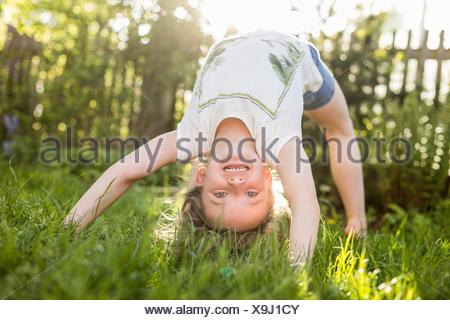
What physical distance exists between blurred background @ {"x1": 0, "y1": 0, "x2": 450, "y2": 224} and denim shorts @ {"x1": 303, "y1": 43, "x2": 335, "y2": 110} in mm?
988

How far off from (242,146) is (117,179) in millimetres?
559

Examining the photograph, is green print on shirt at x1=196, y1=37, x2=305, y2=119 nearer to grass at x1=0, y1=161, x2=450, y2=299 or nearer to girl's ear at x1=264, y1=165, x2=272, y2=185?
girl's ear at x1=264, y1=165, x2=272, y2=185

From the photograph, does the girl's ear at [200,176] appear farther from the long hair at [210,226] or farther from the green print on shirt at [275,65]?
the green print on shirt at [275,65]

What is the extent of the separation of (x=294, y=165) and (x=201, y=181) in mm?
469

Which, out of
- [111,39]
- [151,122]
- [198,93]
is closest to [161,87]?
[151,122]

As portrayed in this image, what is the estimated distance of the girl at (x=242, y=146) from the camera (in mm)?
2172

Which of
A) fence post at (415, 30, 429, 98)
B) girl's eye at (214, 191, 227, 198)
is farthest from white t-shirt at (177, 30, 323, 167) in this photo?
fence post at (415, 30, 429, 98)

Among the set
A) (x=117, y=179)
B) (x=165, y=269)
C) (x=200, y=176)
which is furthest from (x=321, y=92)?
(x=165, y=269)

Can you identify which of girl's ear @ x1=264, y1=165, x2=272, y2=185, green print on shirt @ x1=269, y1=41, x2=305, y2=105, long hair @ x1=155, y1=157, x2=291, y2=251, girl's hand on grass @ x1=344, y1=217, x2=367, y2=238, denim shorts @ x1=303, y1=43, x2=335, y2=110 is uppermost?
green print on shirt @ x1=269, y1=41, x2=305, y2=105

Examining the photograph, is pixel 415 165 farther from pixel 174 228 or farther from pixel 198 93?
pixel 174 228

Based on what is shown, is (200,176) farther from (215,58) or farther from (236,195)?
(215,58)

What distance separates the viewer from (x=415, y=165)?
13.7 ft

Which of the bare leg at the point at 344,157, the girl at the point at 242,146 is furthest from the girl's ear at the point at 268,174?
the bare leg at the point at 344,157

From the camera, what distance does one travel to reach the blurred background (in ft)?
14.0
